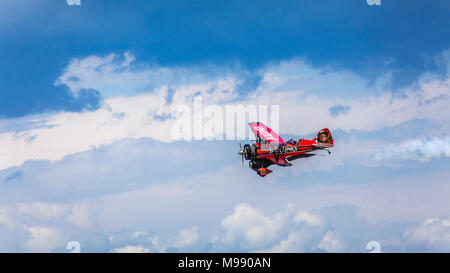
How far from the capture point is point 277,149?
94.6 metres

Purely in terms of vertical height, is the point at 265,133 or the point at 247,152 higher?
the point at 265,133

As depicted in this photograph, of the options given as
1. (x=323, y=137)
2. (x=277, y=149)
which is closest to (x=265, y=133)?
(x=277, y=149)

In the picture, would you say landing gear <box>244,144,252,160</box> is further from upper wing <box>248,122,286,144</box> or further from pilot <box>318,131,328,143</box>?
pilot <box>318,131,328,143</box>

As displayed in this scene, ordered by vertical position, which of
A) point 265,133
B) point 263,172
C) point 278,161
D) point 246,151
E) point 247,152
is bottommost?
point 263,172

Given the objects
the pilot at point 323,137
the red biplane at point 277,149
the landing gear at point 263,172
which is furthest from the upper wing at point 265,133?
the pilot at point 323,137

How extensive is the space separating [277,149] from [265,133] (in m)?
7.41

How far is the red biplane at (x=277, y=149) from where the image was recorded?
9425 centimetres

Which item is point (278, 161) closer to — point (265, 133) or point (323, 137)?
point (265, 133)

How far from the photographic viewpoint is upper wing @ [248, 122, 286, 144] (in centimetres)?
9731

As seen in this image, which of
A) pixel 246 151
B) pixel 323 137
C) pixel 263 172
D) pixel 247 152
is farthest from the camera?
pixel 323 137
